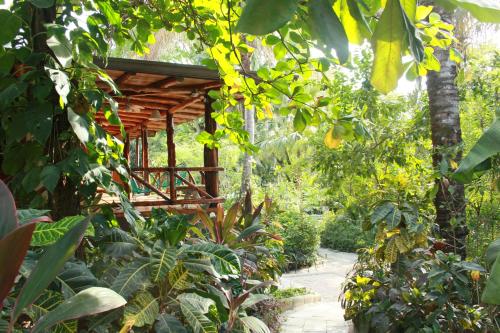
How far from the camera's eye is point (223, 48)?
234 cm

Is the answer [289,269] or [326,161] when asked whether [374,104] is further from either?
[289,269]

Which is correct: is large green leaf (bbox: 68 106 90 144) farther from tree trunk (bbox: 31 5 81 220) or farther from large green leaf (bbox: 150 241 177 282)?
large green leaf (bbox: 150 241 177 282)

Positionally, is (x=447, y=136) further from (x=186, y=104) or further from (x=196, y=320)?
(x=186, y=104)

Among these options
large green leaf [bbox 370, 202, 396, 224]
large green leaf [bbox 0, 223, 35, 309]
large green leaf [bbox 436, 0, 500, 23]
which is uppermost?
large green leaf [bbox 436, 0, 500, 23]

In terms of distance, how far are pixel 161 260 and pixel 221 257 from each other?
1.20ft

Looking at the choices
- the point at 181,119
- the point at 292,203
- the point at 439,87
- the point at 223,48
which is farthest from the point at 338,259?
the point at 223,48

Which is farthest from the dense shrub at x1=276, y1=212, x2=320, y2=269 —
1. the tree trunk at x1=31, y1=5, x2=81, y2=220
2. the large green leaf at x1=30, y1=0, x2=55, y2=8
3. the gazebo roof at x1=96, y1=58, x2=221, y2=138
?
the large green leaf at x1=30, y1=0, x2=55, y2=8

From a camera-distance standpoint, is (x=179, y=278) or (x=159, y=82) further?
(x=159, y=82)

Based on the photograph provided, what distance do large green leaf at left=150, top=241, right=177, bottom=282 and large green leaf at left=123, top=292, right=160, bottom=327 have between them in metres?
0.11

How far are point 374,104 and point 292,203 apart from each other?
622 cm

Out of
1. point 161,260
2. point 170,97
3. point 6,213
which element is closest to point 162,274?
point 161,260

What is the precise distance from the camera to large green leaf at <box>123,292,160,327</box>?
213 centimetres

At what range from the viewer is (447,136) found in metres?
4.48

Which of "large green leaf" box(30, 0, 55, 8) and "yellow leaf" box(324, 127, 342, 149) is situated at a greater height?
"large green leaf" box(30, 0, 55, 8)
